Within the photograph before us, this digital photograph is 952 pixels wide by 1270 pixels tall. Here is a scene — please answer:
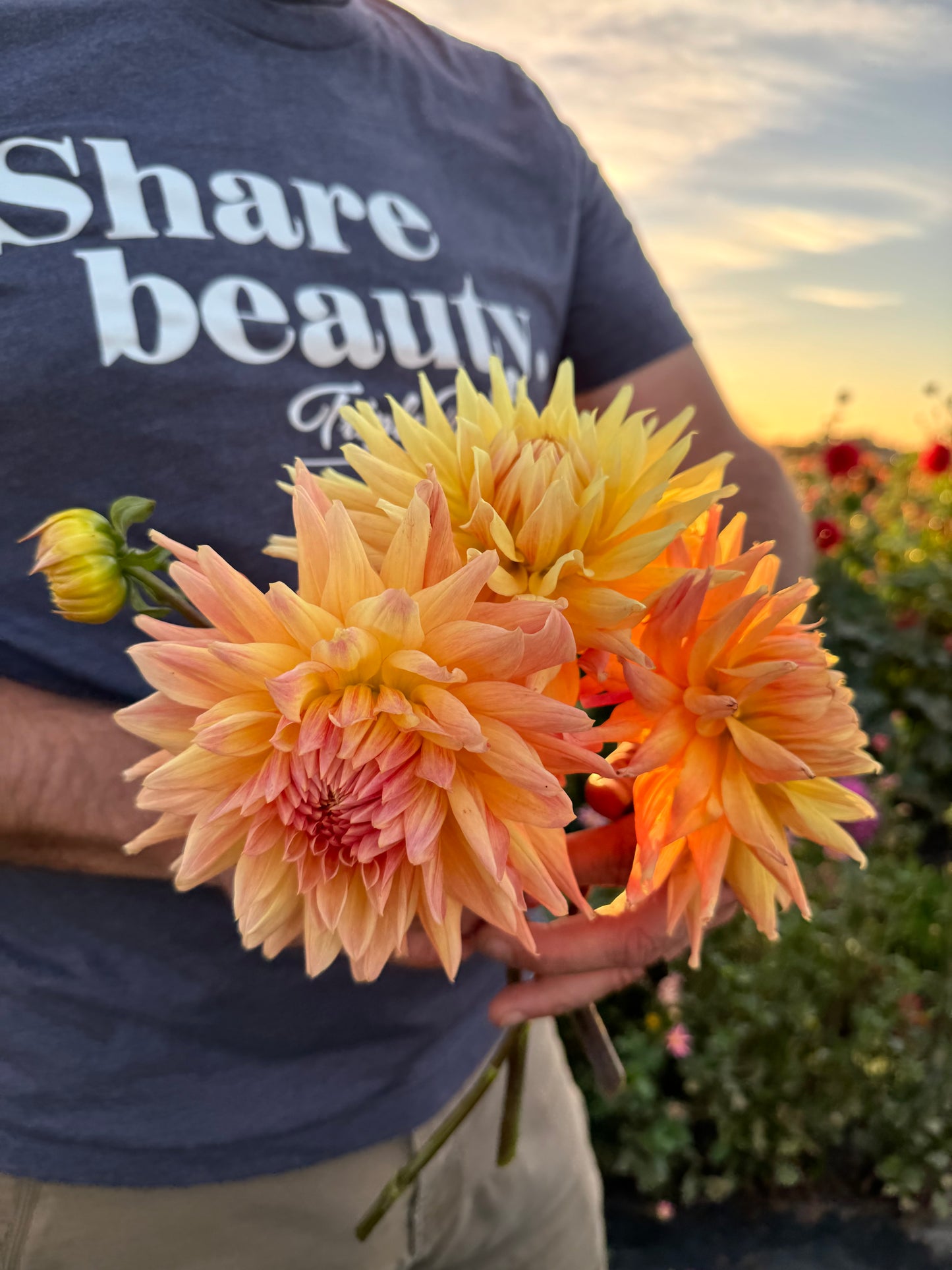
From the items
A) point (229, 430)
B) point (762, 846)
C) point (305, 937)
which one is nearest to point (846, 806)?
point (762, 846)

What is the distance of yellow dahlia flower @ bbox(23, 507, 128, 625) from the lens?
548mm

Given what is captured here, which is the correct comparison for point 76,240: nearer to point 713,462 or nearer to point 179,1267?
point 713,462

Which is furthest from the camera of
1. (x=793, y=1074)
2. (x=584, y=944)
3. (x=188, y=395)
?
(x=793, y=1074)

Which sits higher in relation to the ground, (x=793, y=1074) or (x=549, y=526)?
(x=549, y=526)

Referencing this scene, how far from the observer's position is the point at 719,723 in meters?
0.57

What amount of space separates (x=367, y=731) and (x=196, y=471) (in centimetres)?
65

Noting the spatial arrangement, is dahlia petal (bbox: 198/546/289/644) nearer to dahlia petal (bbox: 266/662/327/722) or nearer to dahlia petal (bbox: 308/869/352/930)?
dahlia petal (bbox: 266/662/327/722)

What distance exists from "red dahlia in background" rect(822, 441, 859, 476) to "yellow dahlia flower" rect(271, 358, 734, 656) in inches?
141

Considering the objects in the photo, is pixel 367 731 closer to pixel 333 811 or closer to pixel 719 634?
pixel 333 811

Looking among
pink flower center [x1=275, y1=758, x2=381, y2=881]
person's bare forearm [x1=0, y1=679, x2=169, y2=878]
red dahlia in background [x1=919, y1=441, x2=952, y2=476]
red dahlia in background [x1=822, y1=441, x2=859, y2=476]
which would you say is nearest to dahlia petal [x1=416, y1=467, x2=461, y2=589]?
pink flower center [x1=275, y1=758, x2=381, y2=881]

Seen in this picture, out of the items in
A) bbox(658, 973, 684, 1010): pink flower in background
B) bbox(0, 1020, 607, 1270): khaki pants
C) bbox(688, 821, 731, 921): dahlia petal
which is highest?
bbox(688, 821, 731, 921): dahlia petal

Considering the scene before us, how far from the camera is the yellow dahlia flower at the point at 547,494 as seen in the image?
1.70 feet

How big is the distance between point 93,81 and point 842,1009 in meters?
2.49

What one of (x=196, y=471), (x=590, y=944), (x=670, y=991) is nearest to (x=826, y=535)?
(x=670, y=991)
